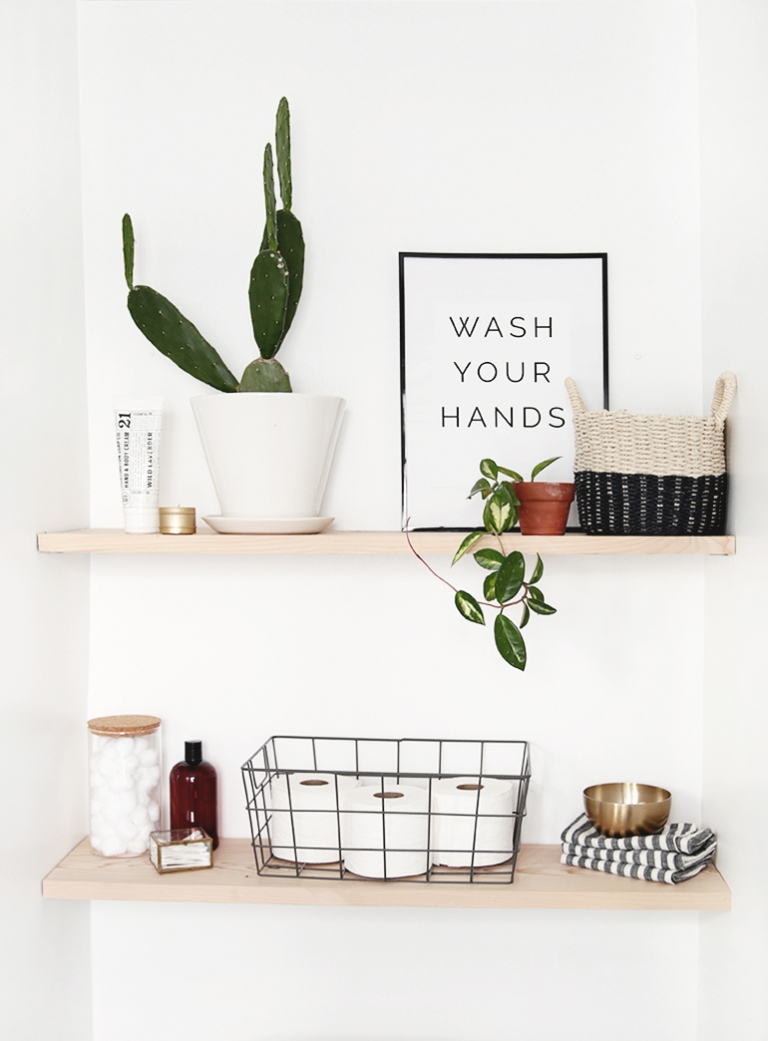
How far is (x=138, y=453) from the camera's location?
1.19 meters

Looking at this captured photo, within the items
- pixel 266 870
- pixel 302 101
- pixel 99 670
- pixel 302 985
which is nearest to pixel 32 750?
pixel 99 670

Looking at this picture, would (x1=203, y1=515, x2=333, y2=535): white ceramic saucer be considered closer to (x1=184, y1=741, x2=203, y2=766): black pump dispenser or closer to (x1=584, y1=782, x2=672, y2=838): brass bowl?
(x1=184, y1=741, x2=203, y2=766): black pump dispenser

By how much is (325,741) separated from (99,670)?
1.06 feet

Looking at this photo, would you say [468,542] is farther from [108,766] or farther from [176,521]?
[108,766]

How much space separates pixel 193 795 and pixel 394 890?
30cm

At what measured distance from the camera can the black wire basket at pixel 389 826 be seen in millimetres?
1146

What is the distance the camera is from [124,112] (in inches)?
51.1

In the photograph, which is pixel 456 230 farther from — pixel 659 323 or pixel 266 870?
pixel 266 870

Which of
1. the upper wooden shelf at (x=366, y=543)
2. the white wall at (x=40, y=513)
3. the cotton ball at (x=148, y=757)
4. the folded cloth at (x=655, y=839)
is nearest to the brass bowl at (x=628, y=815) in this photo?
the folded cloth at (x=655, y=839)

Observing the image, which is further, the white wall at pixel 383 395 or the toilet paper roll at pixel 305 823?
the white wall at pixel 383 395

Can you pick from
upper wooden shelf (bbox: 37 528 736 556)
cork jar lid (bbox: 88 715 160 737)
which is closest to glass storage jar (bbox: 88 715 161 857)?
cork jar lid (bbox: 88 715 160 737)

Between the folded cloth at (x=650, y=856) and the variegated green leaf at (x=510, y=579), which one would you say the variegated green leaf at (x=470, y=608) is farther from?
the folded cloth at (x=650, y=856)

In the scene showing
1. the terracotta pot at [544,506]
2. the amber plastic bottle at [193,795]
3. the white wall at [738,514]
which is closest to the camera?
the white wall at [738,514]

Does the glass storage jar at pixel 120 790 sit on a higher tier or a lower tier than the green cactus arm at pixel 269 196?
lower
